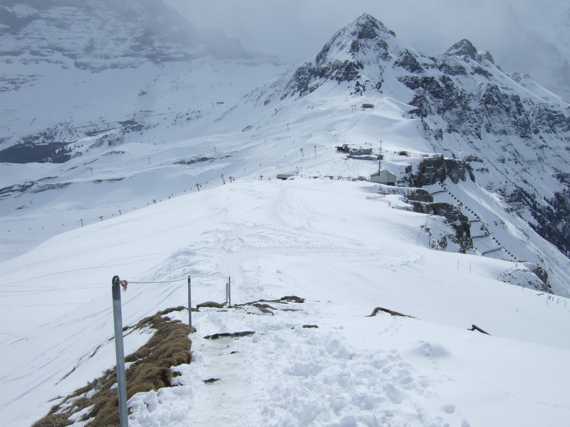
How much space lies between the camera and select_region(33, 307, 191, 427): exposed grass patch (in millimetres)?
10559

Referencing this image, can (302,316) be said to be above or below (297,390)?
below

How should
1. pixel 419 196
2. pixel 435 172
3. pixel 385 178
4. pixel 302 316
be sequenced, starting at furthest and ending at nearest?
pixel 435 172, pixel 385 178, pixel 419 196, pixel 302 316

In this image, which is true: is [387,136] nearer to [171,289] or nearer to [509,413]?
[171,289]

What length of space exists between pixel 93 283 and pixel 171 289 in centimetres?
1623

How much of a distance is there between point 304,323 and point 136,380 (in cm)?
623

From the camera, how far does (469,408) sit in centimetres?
810

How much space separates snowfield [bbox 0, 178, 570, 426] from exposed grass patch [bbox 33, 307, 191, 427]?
58 centimetres

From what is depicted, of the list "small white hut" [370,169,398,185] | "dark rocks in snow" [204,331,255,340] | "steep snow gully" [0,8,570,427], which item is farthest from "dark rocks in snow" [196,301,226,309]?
"small white hut" [370,169,398,185]

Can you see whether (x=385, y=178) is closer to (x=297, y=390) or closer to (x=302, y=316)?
(x=302, y=316)

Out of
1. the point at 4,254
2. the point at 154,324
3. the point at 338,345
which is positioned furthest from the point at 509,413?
the point at 4,254

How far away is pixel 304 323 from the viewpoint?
15555 millimetres

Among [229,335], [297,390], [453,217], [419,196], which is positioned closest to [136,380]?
[229,335]

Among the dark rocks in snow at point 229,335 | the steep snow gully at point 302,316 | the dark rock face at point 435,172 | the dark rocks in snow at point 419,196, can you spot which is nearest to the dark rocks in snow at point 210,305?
the steep snow gully at point 302,316

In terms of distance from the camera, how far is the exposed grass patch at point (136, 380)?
416 inches
